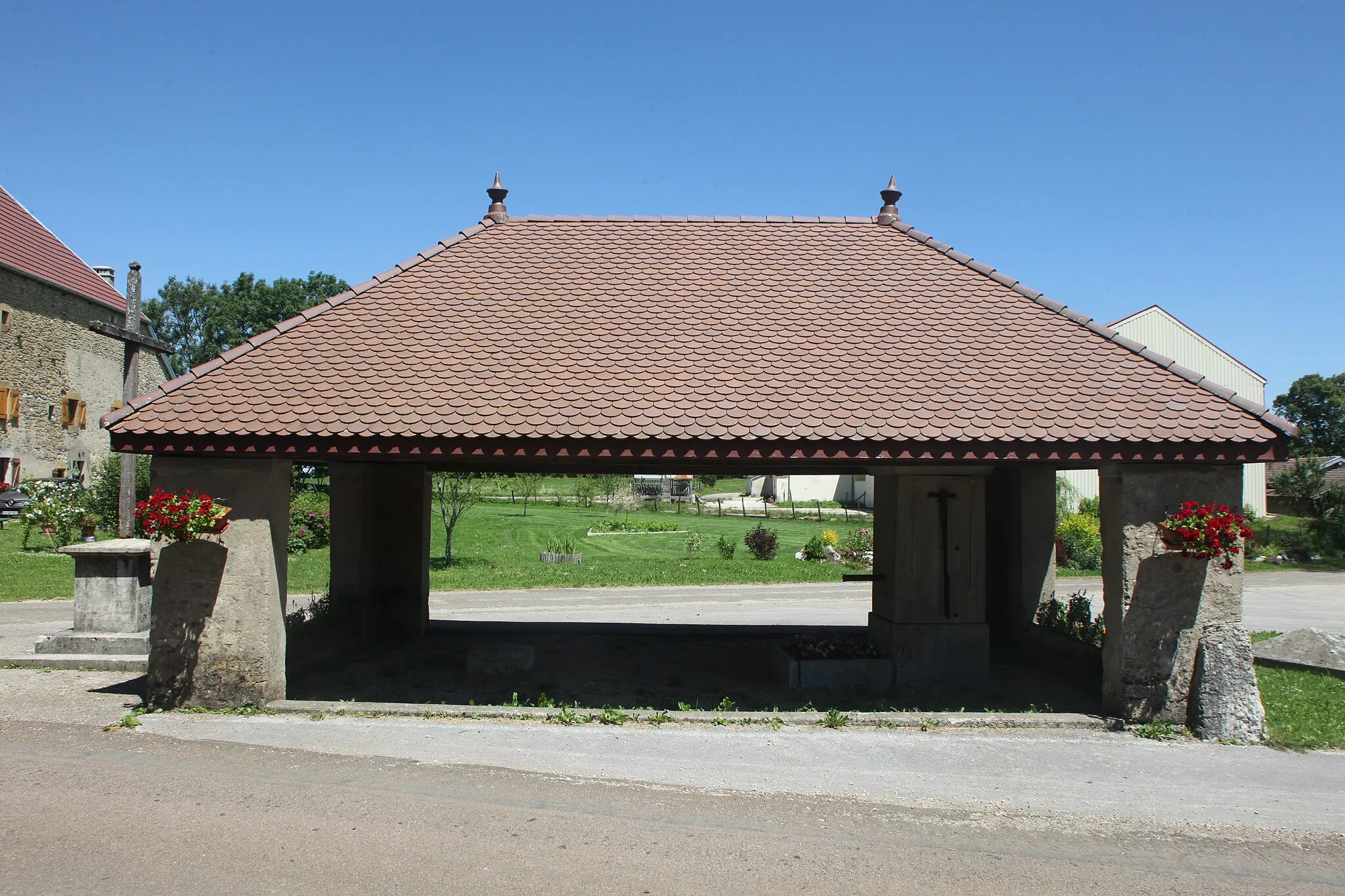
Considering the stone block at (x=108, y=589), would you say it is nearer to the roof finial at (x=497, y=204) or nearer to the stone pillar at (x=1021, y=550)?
the roof finial at (x=497, y=204)

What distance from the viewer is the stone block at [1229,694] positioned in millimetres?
7129

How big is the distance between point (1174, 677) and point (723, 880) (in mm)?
4770

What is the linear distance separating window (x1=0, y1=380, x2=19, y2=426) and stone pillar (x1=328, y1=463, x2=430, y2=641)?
969 inches

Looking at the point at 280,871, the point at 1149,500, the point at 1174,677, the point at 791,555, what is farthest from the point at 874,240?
the point at 791,555

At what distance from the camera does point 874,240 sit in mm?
11023

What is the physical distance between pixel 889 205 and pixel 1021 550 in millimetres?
4685

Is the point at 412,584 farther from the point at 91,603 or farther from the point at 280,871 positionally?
the point at 280,871

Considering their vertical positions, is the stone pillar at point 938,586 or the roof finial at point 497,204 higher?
the roof finial at point 497,204

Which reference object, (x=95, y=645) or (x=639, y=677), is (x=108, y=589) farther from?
(x=639, y=677)

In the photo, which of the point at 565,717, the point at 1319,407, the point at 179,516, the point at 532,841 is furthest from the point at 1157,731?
the point at 1319,407

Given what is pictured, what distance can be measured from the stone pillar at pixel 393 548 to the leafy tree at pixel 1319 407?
7938cm

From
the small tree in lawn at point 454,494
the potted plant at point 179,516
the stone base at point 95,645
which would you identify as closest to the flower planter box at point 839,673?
the potted plant at point 179,516

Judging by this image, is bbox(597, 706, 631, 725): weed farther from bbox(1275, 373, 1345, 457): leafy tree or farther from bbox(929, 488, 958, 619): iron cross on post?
bbox(1275, 373, 1345, 457): leafy tree

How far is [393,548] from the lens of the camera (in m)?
12.1
